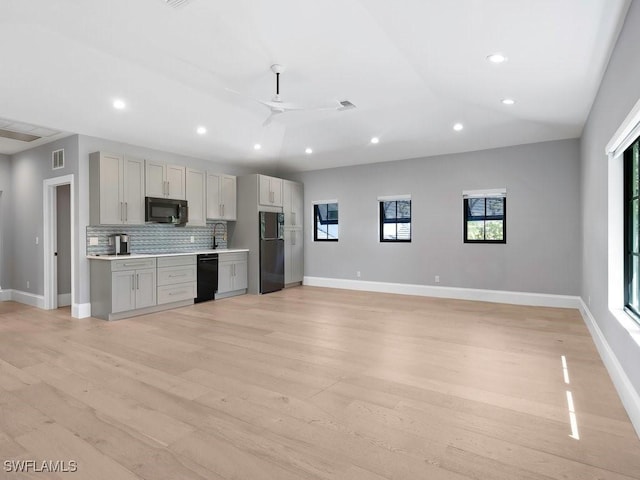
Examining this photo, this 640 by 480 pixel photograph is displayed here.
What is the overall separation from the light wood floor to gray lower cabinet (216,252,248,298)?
6.75 ft

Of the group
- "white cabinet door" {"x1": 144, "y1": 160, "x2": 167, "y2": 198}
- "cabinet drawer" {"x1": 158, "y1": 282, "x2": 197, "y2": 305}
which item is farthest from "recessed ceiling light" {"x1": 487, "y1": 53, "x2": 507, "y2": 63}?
"cabinet drawer" {"x1": 158, "y1": 282, "x2": 197, "y2": 305}

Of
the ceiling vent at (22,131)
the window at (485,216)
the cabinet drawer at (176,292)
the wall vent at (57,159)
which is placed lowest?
the cabinet drawer at (176,292)

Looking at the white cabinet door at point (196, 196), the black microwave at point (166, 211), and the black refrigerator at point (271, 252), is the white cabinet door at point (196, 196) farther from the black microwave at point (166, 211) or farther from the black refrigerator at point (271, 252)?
the black refrigerator at point (271, 252)

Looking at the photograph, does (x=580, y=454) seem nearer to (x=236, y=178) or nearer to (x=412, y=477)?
(x=412, y=477)

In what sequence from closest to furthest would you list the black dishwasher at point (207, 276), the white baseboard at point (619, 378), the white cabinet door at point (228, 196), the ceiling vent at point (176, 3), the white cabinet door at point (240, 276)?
1. the white baseboard at point (619, 378)
2. the ceiling vent at point (176, 3)
3. the black dishwasher at point (207, 276)
4. the white cabinet door at point (240, 276)
5. the white cabinet door at point (228, 196)

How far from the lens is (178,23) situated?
351 cm

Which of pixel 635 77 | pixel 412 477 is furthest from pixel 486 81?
pixel 412 477

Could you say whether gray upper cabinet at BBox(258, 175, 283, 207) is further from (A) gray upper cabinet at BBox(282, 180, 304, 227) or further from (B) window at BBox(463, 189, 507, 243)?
(B) window at BBox(463, 189, 507, 243)

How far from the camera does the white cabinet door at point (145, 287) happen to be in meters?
5.55

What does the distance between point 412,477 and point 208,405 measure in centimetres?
145

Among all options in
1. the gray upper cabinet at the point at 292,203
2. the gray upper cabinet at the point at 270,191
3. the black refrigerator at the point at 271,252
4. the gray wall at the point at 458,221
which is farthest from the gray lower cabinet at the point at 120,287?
the gray wall at the point at 458,221

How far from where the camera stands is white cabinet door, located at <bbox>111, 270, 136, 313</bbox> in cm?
523

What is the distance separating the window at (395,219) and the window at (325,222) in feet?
3.54
